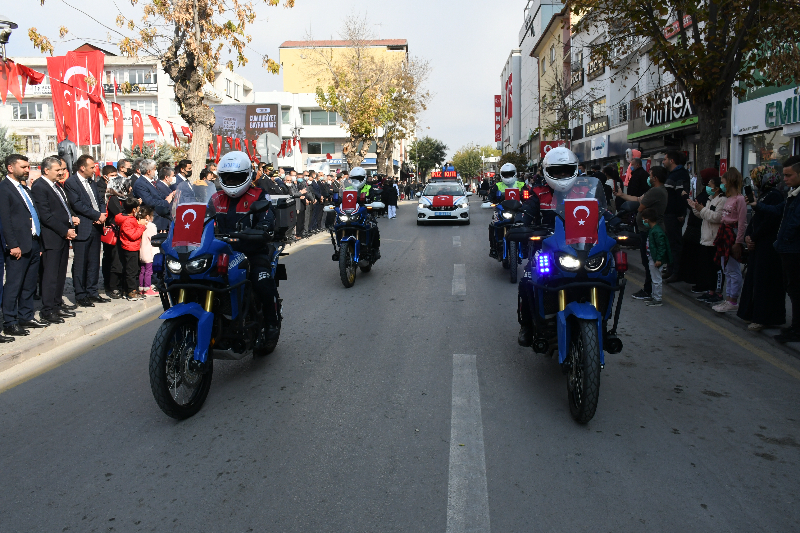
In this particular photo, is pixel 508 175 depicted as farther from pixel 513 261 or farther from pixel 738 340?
pixel 738 340

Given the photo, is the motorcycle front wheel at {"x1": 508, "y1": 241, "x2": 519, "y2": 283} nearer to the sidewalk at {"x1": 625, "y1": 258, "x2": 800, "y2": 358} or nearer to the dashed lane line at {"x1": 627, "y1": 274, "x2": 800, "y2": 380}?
the sidewalk at {"x1": 625, "y1": 258, "x2": 800, "y2": 358}

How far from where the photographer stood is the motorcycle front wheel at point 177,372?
4.52 metres

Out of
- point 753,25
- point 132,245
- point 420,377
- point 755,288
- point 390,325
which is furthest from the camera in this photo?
point 753,25

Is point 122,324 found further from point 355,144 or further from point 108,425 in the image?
point 355,144

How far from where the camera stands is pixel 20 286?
744 cm

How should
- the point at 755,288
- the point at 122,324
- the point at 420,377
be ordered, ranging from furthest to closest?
1. the point at 122,324
2. the point at 755,288
3. the point at 420,377

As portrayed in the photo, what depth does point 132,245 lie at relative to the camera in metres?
9.60

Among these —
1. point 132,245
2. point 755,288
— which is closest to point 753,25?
point 755,288

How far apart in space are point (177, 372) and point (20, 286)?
12.1ft

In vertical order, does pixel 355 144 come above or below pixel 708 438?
above

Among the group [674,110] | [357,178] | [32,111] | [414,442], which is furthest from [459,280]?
[32,111]

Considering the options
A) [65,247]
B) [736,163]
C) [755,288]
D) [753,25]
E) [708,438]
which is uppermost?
[753,25]

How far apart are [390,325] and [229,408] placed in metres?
2.97

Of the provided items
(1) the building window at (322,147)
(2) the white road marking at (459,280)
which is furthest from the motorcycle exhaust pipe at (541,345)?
(1) the building window at (322,147)
